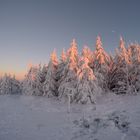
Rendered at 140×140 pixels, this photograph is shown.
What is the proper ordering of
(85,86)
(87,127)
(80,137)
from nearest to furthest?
(80,137) < (87,127) < (85,86)

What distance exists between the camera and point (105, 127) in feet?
48.2

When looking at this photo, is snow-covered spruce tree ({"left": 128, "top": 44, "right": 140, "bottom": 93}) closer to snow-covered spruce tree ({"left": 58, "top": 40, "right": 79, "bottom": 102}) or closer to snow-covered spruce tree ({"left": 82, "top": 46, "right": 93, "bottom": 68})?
snow-covered spruce tree ({"left": 82, "top": 46, "right": 93, "bottom": 68})

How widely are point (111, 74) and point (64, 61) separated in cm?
1138

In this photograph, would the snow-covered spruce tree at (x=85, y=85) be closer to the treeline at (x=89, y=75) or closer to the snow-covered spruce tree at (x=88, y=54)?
the treeline at (x=89, y=75)

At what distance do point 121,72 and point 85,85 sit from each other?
33.8 feet

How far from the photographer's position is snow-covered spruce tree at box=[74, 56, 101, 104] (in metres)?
30.3

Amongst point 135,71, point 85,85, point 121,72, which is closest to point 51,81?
point 85,85

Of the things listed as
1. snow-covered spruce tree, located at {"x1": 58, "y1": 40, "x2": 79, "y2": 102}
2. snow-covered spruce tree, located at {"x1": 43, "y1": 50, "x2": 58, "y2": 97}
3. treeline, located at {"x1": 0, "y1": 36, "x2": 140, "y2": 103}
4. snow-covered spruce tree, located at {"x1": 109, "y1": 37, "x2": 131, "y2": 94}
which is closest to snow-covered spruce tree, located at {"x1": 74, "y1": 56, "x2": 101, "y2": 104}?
treeline, located at {"x1": 0, "y1": 36, "x2": 140, "y2": 103}

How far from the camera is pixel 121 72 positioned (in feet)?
118

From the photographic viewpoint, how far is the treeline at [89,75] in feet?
102

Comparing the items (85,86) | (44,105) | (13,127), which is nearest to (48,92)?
(44,105)

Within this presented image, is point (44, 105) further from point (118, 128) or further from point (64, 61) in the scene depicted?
point (118, 128)

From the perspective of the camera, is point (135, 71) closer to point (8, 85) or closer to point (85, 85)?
point (85, 85)

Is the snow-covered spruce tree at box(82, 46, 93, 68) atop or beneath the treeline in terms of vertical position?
atop
